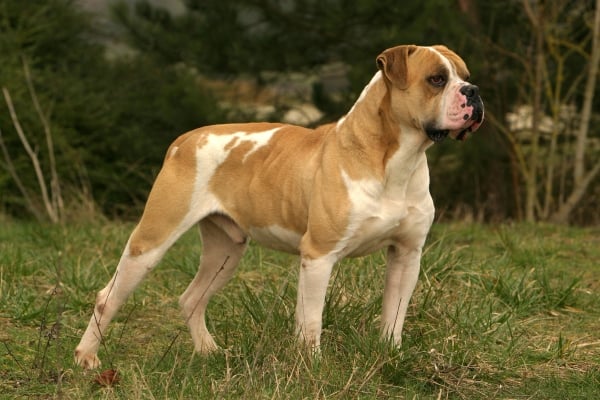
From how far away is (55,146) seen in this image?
1355 centimetres

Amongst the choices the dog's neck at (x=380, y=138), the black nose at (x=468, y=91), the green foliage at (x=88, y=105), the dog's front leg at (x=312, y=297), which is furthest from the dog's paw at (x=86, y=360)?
the green foliage at (x=88, y=105)

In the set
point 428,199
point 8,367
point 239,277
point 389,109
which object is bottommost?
point 239,277

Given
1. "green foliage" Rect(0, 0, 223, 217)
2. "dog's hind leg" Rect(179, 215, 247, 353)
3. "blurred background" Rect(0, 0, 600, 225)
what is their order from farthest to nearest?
"green foliage" Rect(0, 0, 223, 217)
"blurred background" Rect(0, 0, 600, 225)
"dog's hind leg" Rect(179, 215, 247, 353)

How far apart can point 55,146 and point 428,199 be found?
9386mm

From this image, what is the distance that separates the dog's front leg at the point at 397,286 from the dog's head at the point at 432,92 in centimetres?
67

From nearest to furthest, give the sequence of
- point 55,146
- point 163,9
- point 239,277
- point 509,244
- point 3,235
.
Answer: point 239,277
point 509,244
point 3,235
point 55,146
point 163,9

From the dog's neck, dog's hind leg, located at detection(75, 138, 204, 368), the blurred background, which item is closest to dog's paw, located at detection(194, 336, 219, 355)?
dog's hind leg, located at detection(75, 138, 204, 368)

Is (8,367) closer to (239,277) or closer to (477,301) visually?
(239,277)

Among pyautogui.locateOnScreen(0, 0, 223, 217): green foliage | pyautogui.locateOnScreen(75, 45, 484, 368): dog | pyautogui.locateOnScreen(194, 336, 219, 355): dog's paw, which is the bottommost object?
pyautogui.locateOnScreen(0, 0, 223, 217): green foliage

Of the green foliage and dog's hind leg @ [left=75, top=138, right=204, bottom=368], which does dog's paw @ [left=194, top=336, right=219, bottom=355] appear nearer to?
dog's hind leg @ [left=75, top=138, right=204, bottom=368]

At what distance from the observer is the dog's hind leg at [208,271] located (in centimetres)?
564

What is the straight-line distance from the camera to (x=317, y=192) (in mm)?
4887

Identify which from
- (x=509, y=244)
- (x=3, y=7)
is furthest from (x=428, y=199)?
(x=3, y=7)

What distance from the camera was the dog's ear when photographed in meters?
4.70
